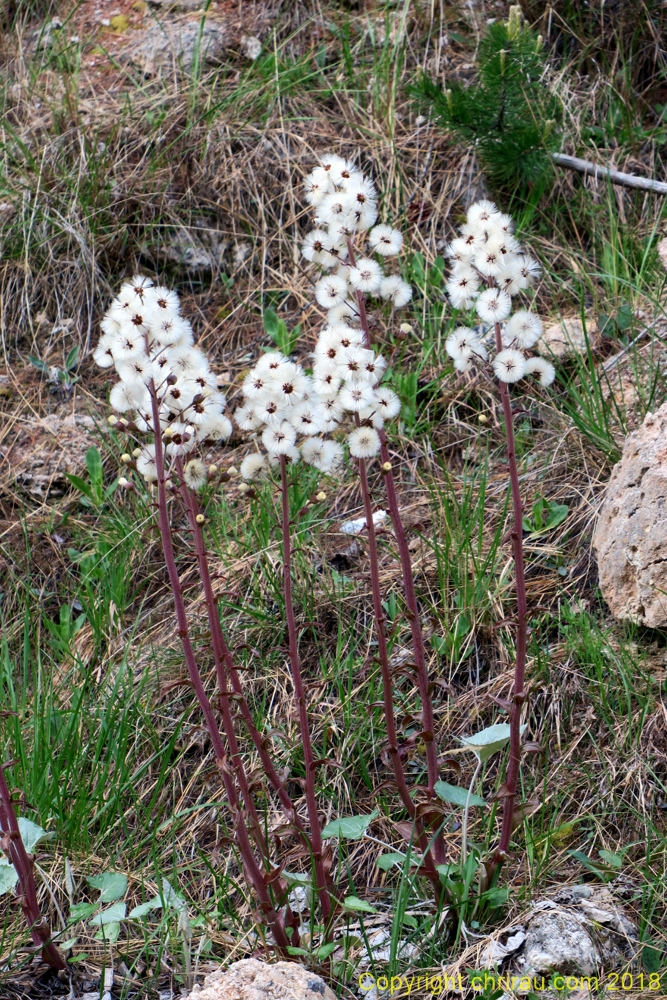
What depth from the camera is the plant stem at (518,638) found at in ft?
6.07

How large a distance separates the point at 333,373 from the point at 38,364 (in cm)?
232

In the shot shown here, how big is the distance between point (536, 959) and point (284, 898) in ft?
1.75

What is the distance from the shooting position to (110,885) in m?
1.96

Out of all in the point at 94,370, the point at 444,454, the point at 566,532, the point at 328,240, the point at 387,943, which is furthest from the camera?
the point at 94,370

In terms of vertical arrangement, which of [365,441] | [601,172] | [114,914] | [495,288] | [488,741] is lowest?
[114,914]

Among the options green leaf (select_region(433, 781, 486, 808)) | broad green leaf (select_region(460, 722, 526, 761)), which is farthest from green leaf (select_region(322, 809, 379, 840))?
broad green leaf (select_region(460, 722, 526, 761))

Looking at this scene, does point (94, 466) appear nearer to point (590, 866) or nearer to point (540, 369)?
point (540, 369)

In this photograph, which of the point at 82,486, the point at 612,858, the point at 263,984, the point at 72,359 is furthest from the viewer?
the point at 72,359

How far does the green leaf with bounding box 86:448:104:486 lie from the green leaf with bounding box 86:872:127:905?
165 cm

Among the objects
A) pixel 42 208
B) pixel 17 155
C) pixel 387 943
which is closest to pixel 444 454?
pixel 387 943

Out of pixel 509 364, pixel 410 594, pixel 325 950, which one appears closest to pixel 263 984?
pixel 325 950

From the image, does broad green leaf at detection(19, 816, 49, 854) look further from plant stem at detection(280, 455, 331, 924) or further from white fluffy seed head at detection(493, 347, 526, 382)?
white fluffy seed head at detection(493, 347, 526, 382)

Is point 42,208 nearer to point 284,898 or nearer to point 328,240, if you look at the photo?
point 328,240

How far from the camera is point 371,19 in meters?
4.16
